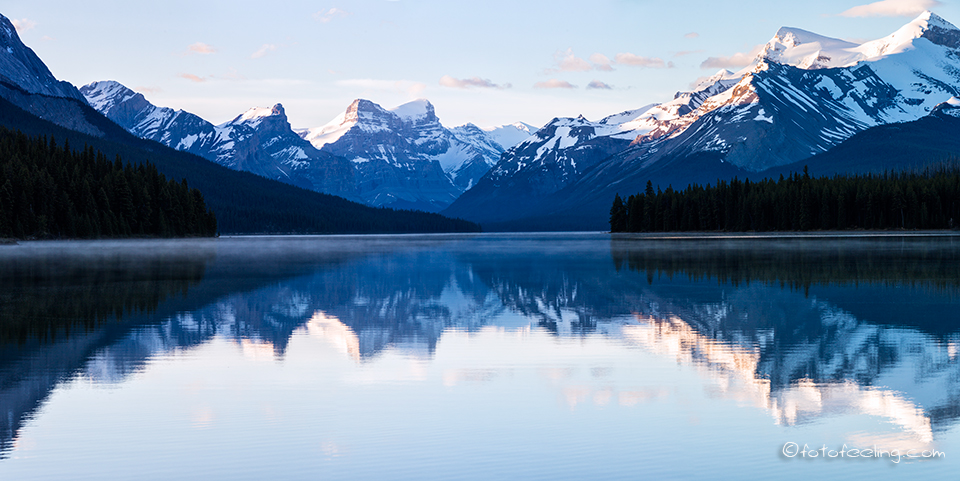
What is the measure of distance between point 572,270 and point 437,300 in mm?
25179

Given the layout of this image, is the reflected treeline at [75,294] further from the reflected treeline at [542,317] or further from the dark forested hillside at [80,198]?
the dark forested hillside at [80,198]

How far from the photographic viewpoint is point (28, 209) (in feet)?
499

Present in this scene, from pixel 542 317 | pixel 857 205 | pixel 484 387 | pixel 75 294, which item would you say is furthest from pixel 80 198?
pixel 484 387

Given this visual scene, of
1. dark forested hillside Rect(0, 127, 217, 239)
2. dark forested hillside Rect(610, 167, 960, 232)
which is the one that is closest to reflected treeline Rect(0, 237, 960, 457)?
dark forested hillside Rect(0, 127, 217, 239)

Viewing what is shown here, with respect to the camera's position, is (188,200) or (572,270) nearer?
(572,270)

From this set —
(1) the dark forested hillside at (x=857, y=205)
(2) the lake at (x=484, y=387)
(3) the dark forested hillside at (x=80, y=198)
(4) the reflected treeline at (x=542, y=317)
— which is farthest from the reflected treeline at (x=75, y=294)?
(1) the dark forested hillside at (x=857, y=205)

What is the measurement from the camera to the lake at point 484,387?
1383 cm

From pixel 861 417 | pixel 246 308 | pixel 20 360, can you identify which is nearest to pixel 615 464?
pixel 861 417

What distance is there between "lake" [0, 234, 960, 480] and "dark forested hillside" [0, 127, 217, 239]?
125642 millimetres

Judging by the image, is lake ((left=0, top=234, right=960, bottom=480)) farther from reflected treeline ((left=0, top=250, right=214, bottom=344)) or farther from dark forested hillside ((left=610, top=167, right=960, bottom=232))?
dark forested hillside ((left=610, top=167, right=960, bottom=232))

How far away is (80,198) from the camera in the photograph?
162 metres

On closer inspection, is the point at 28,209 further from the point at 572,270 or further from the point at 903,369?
the point at 903,369

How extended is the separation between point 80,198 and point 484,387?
16201 centimetres

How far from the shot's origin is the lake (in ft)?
45.4
